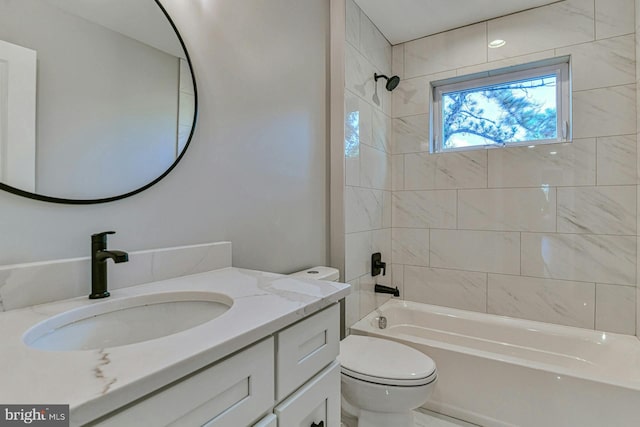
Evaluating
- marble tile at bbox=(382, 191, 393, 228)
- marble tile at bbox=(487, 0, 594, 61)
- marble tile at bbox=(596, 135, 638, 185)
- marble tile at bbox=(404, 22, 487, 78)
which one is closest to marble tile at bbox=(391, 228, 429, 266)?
marble tile at bbox=(382, 191, 393, 228)

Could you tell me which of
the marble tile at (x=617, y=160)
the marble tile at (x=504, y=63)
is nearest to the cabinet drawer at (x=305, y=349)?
the marble tile at (x=617, y=160)

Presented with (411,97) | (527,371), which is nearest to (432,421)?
(527,371)

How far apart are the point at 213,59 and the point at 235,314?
3.37ft

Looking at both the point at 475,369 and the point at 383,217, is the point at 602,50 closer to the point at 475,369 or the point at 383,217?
the point at 383,217

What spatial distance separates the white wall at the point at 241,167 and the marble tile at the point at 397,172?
0.88 meters

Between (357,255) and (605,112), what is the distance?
174 cm

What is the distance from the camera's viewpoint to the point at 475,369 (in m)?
1.72

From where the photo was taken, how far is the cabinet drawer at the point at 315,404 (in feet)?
2.41

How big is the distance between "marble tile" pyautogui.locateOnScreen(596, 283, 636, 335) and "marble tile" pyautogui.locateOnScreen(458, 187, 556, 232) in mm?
466

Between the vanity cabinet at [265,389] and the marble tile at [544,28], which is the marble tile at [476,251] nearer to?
the marble tile at [544,28]

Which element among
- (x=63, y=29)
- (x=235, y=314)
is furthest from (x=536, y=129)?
(x=63, y=29)

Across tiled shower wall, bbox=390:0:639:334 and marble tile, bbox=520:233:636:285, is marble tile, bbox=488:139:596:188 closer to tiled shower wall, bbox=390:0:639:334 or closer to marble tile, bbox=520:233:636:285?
tiled shower wall, bbox=390:0:639:334

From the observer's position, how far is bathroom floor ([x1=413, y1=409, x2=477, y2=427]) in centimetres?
174

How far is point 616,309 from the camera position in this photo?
195 cm
